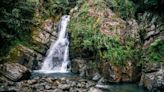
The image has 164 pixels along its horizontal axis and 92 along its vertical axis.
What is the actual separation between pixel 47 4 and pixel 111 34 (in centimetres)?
714

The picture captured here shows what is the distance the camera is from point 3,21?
18391 mm

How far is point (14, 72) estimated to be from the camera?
678 inches

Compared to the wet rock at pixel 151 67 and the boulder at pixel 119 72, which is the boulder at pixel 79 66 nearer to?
the boulder at pixel 119 72

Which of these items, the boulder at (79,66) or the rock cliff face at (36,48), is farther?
the rock cliff face at (36,48)

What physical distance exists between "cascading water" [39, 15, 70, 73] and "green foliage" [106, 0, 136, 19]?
3.92 metres

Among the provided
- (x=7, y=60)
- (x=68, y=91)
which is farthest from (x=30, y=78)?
(x=68, y=91)

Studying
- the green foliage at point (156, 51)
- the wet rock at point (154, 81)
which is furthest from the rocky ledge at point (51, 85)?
the green foliage at point (156, 51)

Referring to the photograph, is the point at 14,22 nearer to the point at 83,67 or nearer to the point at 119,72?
the point at 83,67

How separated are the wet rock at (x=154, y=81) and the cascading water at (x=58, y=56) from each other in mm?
5752

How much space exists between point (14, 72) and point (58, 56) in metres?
4.78

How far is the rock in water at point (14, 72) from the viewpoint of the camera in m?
16.9

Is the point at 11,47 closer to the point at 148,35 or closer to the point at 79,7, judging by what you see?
the point at 79,7

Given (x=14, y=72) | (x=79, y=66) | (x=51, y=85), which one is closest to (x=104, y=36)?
(x=79, y=66)

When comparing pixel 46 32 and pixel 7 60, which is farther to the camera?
pixel 46 32
